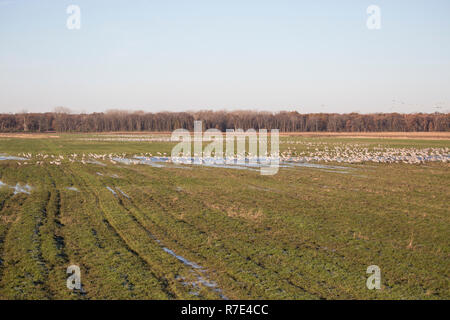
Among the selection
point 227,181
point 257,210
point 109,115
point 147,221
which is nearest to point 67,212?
point 147,221

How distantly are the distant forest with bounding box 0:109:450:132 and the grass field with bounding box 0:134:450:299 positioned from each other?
4950 inches

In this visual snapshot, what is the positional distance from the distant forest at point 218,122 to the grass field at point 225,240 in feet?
412

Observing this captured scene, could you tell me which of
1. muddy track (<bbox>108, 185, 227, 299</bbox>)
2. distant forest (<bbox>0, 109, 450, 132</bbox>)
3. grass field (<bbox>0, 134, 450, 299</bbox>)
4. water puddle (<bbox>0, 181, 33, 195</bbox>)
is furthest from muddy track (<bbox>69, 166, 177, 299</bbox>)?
distant forest (<bbox>0, 109, 450, 132</bbox>)

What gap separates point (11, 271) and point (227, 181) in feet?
49.0

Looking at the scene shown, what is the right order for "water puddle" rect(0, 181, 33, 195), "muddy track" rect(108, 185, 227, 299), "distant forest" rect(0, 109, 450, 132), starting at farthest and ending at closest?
"distant forest" rect(0, 109, 450, 132)
"water puddle" rect(0, 181, 33, 195)
"muddy track" rect(108, 185, 227, 299)

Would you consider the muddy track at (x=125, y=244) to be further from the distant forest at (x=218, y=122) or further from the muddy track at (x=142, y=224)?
the distant forest at (x=218, y=122)

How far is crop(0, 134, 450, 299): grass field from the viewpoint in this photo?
7297 mm

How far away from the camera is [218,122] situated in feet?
479

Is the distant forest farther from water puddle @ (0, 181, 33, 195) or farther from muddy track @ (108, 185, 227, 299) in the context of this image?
muddy track @ (108, 185, 227, 299)

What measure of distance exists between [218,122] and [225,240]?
13678 centimetres

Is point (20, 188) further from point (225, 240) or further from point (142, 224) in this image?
point (225, 240)
